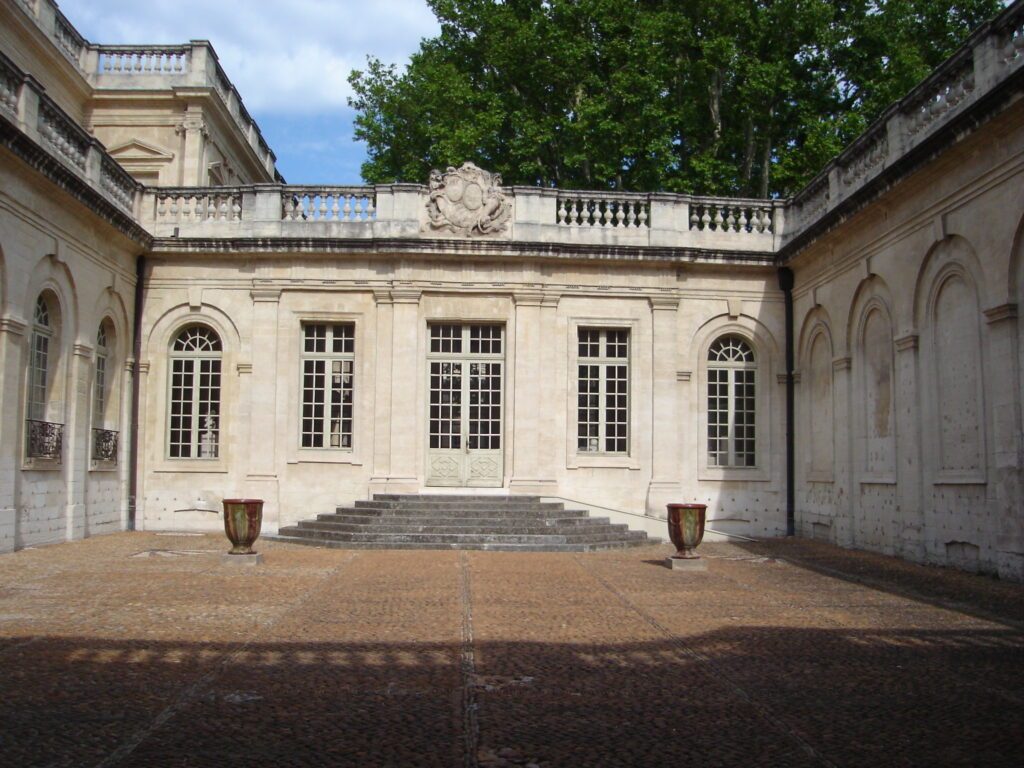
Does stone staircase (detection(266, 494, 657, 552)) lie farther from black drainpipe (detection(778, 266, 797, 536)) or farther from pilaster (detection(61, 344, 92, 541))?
black drainpipe (detection(778, 266, 797, 536))

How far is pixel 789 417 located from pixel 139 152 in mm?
15179

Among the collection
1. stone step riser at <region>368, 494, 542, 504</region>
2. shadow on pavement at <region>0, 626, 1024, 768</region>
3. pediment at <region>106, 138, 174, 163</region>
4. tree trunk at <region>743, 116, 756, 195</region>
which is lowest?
shadow on pavement at <region>0, 626, 1024, 768</region>

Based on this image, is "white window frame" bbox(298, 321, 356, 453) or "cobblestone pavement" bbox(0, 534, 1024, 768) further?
"white window frame" bbox(298, 321, 356, 453)

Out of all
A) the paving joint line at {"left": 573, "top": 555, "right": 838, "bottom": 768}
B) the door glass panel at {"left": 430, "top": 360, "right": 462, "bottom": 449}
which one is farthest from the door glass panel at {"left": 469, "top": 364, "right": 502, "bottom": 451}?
the paving joint line at {"left": 573, "top": 555, "right": 838, "bottom": 768}

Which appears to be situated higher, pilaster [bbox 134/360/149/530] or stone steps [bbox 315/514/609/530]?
pilaster [bbox 134/360/149/530]

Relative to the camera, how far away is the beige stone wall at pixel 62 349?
13398 mm

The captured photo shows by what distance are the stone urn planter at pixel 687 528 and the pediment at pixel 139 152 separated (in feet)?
50.5

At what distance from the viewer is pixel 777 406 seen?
60.4ft

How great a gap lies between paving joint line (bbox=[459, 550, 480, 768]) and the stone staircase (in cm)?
519

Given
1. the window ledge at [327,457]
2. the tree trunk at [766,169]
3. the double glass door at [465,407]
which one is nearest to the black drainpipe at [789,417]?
the double glass door at [465,407]

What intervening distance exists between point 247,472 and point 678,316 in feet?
26.5

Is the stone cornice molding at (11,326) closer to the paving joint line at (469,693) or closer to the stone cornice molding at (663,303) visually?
the paving joint line at (469,693)

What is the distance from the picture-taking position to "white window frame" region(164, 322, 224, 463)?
18.1 meters

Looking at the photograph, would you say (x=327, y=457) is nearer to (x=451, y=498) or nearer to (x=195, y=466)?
(x=195, y=466)
